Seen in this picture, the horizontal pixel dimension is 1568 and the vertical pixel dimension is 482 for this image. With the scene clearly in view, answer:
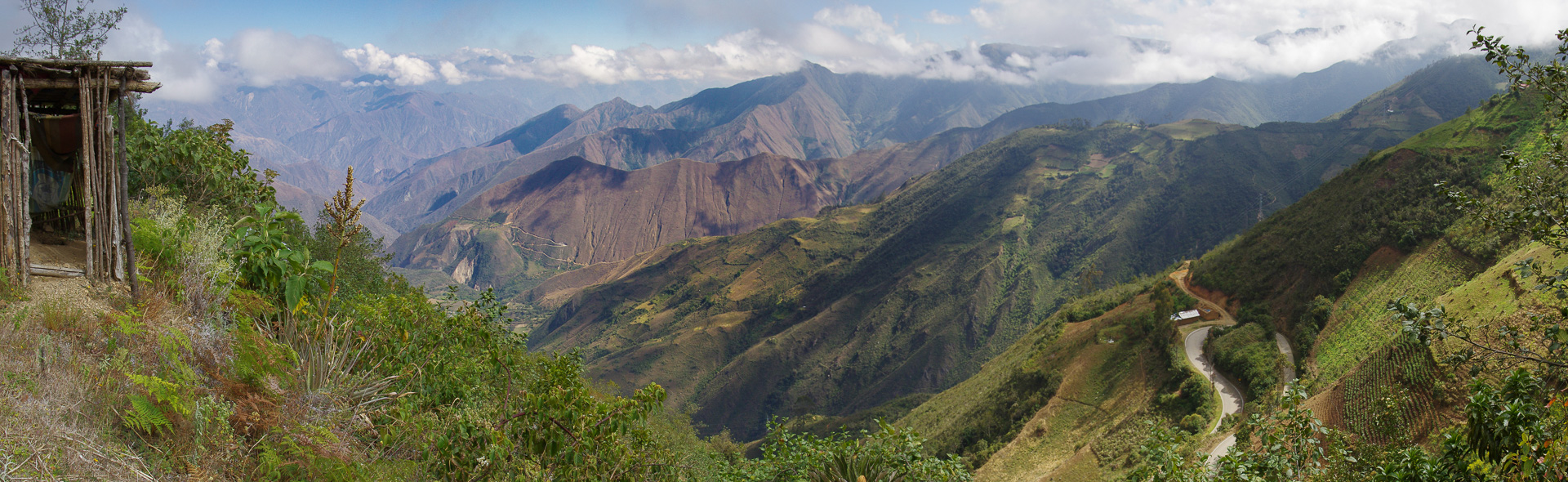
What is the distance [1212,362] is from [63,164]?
152 feet

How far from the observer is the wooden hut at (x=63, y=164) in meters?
7.67

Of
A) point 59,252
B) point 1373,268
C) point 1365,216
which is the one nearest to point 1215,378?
point 1373,268

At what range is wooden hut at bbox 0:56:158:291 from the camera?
302 inches

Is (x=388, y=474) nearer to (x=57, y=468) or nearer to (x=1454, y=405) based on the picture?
(x=57, y=468)

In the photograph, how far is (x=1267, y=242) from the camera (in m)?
49.7

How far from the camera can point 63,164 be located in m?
9.27

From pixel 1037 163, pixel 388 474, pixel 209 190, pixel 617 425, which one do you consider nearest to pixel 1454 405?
pixel 617 425

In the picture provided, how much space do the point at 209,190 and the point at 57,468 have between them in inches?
427

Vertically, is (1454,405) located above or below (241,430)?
below

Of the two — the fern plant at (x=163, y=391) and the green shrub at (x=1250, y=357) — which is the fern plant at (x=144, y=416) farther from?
the green shrub at (x=1250, y=357)

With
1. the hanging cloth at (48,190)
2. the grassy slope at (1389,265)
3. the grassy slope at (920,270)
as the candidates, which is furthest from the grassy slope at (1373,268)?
the grassy slope at (920,270)

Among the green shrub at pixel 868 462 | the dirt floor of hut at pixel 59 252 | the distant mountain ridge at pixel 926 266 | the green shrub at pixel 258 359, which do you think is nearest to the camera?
the green shrub at pixel 258 359

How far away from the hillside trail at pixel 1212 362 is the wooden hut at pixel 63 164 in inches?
1280

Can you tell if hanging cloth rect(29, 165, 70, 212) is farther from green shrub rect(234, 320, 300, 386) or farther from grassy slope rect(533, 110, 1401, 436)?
grassy slope rect(533, 110, 1401, 436)
